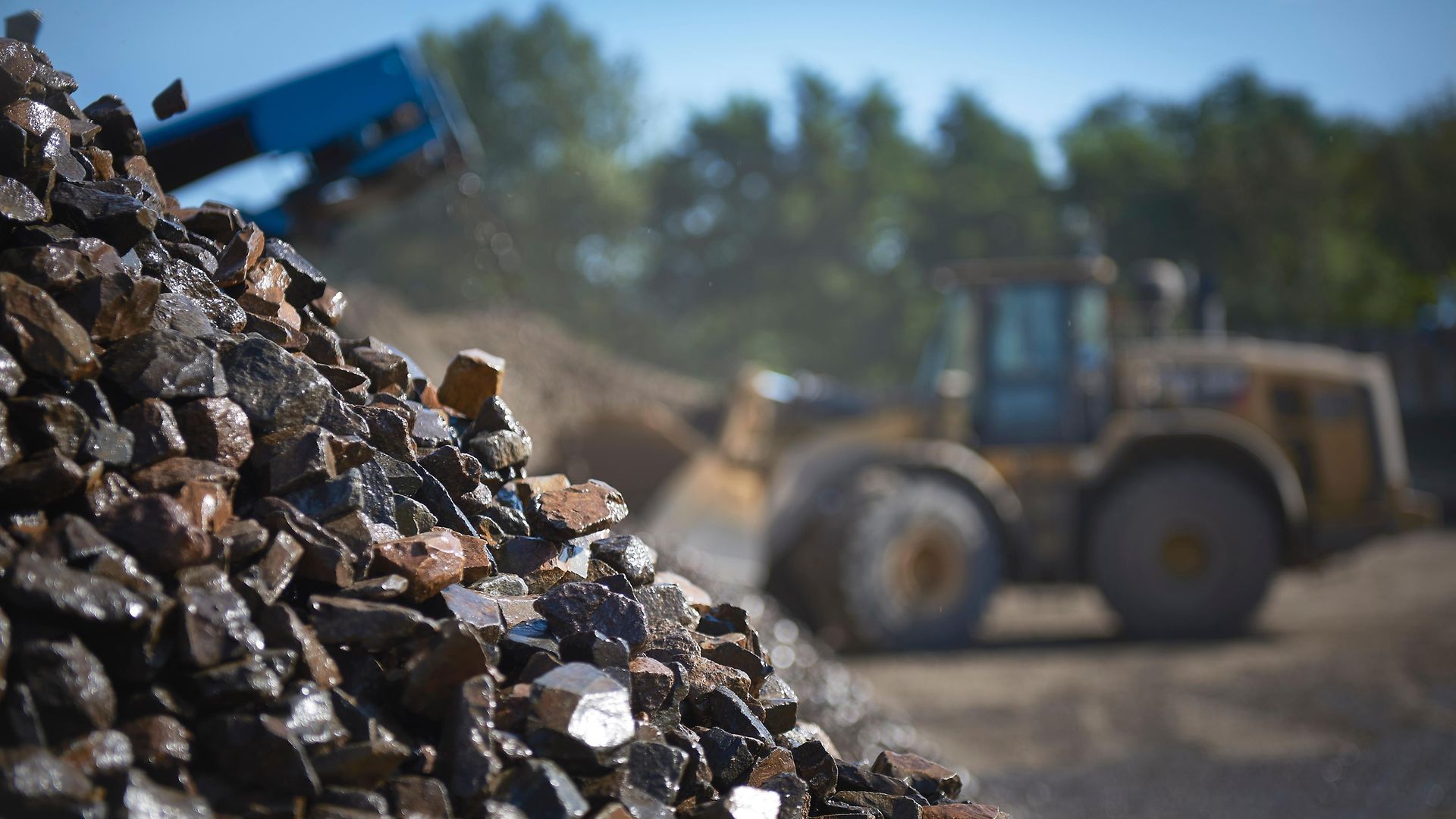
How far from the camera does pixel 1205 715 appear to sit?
18.3 feet

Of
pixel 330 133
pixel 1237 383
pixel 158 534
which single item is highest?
pixel 330 133

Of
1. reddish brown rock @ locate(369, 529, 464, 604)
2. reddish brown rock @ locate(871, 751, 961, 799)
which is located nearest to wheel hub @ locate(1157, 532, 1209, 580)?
reddish brown rock @ locate(871, 751, 961, 799)

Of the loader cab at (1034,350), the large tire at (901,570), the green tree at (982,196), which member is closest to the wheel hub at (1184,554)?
the loader cab at (1034,350)

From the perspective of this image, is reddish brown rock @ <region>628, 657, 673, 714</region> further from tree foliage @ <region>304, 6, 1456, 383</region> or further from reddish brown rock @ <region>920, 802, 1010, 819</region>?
tree foliage @ <region>304, 6, 1456, 383</region>

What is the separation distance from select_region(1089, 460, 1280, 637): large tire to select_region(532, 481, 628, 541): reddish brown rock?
19.6 feet

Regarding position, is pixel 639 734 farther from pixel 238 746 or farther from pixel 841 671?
pixel 841 671

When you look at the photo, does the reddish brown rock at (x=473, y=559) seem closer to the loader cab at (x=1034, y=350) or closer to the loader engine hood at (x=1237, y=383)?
the loader cab at (x=1034, y=350)

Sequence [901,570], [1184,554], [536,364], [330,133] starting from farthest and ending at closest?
[536,364], [1184,554], [901,570], [330,133]

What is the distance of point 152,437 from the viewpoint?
1836mm

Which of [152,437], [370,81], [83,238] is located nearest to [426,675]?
[152,437]

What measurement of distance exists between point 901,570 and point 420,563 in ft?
18.0

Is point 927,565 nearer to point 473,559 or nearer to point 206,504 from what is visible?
point 473,559

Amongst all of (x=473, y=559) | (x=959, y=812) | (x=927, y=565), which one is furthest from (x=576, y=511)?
(x=927, y=565)

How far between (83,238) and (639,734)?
1.32 m
